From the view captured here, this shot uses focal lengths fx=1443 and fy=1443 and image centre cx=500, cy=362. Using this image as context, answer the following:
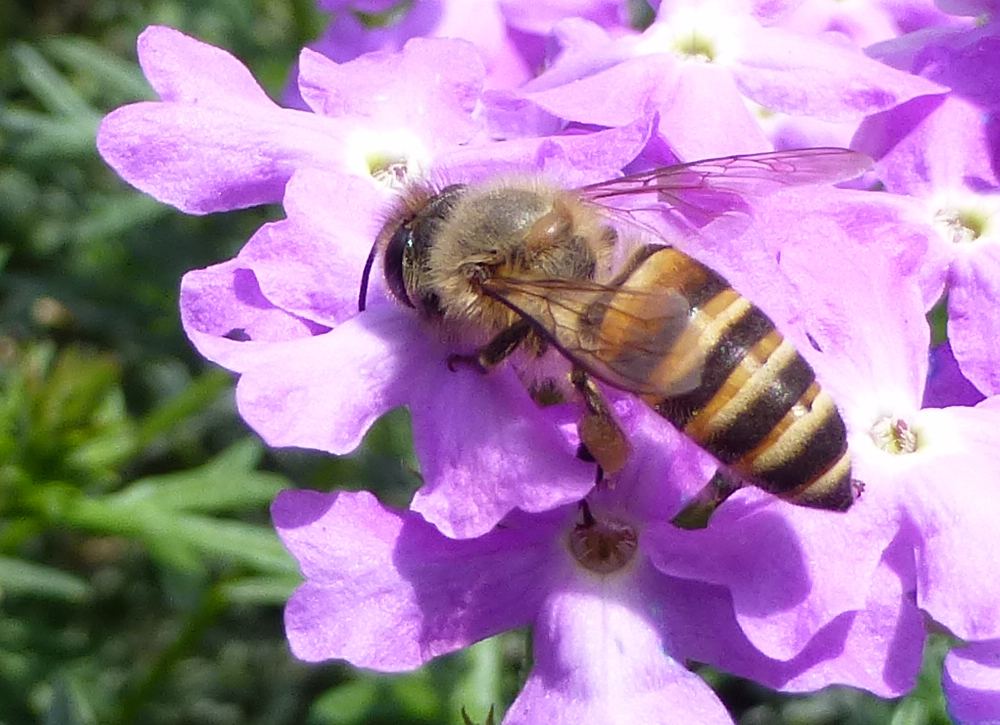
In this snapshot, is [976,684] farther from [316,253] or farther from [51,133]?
[51,133]

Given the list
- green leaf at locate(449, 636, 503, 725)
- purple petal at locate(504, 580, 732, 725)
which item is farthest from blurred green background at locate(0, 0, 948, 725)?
purple petal at locate(504, 580, 732, 725)

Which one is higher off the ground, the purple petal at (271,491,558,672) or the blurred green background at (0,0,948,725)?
the purple petal at (271,491,558,672)

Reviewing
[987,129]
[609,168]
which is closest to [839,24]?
[987,129]

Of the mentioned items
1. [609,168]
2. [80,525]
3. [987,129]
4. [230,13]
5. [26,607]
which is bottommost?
[26,607]

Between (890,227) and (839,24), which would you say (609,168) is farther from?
(839,24)

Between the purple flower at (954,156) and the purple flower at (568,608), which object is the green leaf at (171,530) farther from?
the purple flower at (954,156)

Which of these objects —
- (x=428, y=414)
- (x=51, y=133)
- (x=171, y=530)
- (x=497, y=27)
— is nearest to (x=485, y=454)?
(x=428, y=414)

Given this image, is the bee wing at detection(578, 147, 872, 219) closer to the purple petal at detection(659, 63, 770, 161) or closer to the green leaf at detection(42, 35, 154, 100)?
the purple petal at detection(659, 63, 770, 161)
